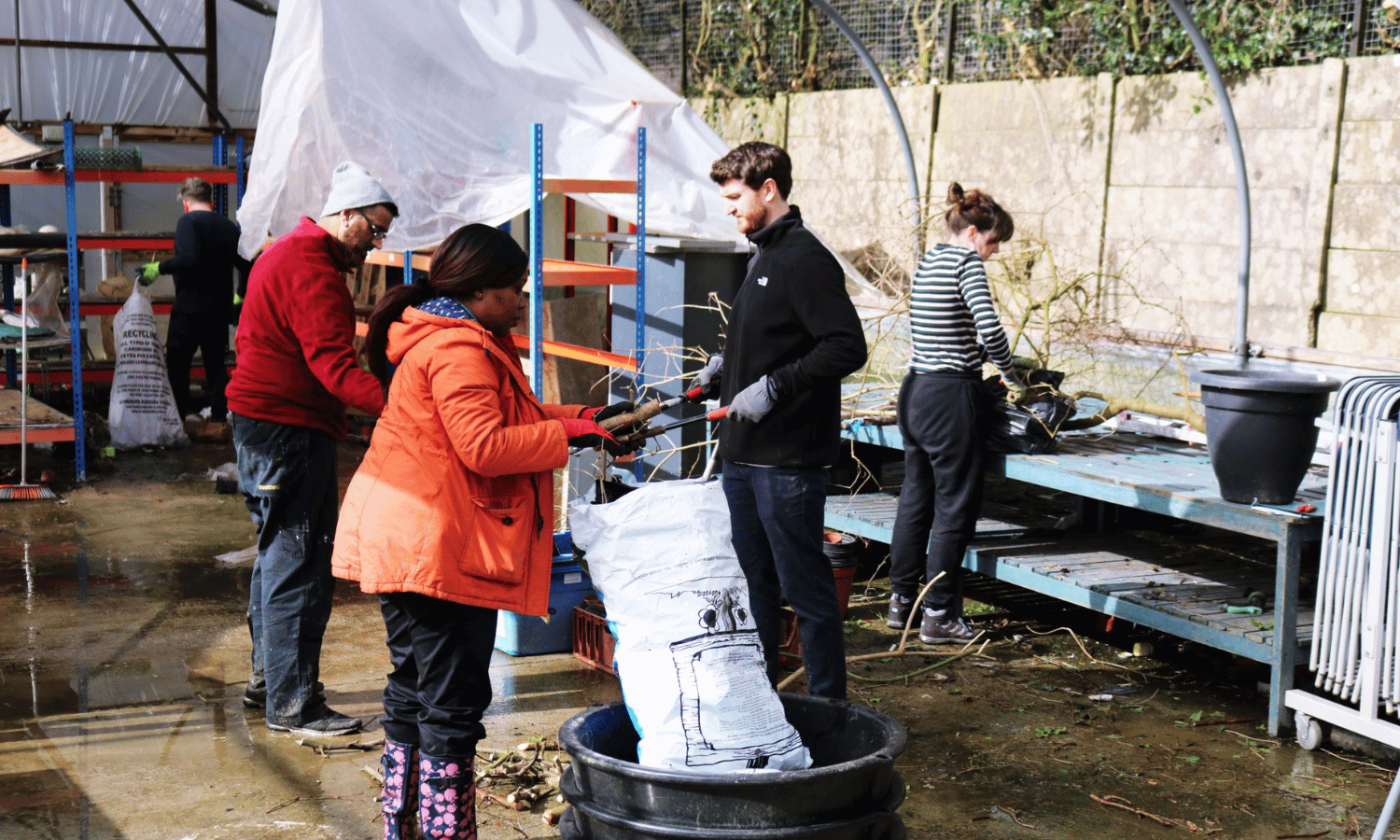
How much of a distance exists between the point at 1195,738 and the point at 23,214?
12314 millimetres

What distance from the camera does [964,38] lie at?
1138cm

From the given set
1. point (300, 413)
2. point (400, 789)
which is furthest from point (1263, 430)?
point (300, 413)

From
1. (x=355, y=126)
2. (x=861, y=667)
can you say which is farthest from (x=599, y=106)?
(x=861, y=667)

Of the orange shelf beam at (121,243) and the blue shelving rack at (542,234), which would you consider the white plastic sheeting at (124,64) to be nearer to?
the orange shelf beam at (121,243)

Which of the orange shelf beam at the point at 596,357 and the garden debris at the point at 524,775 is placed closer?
the garden debris at the point at 524,775

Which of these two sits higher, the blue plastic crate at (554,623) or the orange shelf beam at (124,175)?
the orange shelf beam at (124,175)

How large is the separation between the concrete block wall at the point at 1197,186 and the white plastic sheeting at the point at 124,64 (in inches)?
272

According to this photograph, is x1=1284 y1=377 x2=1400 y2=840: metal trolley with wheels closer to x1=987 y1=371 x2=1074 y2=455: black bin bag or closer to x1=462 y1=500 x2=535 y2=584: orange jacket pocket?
x1=987 y1=371 x2=1074 y2=455: black bin bag

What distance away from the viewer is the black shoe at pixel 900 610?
5.51 metres

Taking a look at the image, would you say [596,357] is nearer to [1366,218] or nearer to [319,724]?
[319,724]

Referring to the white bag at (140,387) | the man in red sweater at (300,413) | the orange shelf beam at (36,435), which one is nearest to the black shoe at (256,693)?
the man in red sweater at (300,413)

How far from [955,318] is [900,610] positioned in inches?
50.5

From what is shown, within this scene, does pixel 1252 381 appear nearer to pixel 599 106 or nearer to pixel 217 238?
pixel 599 106

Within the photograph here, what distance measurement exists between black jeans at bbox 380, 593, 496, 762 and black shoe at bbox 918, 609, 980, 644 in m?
2.67
